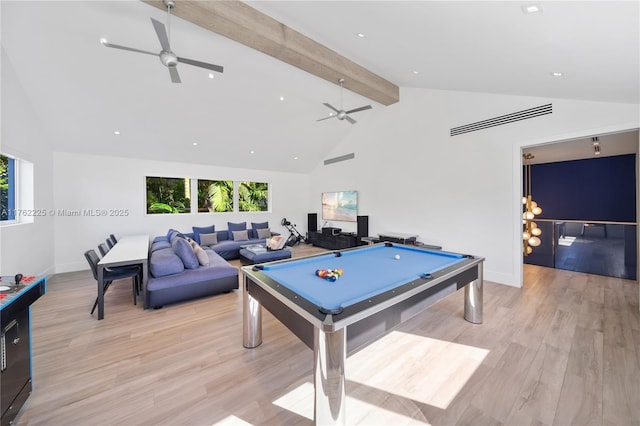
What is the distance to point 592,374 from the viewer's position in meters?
2.05

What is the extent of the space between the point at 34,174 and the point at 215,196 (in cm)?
387

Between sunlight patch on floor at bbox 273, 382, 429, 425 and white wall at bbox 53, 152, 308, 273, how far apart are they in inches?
255

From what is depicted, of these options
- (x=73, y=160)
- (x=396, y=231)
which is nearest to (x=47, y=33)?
(x=73, y=160)

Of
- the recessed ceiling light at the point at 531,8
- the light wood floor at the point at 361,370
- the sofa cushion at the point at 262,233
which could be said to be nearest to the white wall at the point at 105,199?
the sofa cushion at the point at 262,233

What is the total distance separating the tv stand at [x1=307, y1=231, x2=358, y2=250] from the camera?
7.19 m

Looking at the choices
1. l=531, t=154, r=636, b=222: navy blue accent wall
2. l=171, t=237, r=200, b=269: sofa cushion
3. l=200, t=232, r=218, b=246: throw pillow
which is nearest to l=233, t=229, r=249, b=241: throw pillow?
l=200, t=232, r=218, b=246: throw pillow

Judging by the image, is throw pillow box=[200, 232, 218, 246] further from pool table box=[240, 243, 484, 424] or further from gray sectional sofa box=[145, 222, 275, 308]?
pool table box=[240, 243, 484, 424]

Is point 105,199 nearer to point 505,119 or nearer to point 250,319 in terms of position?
point 250,319

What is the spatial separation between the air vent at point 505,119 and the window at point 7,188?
7850 mm

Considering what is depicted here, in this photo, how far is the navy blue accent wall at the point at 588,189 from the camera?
18.0 feet

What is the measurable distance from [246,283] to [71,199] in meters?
5.99

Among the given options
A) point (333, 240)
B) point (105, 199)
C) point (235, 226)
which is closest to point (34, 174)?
point (105, 199)

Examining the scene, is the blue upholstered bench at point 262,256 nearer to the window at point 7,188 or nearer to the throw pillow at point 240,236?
the throw pillow at point 240,236

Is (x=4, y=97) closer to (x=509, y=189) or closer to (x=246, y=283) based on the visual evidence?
(x=246, y=283)
